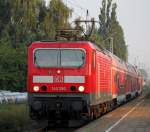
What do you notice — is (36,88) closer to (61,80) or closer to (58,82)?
(58,82)

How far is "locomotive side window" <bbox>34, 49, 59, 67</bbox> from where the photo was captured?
73.4 ft

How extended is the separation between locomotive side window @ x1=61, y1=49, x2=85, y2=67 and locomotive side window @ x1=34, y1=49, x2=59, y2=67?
0.27 metres

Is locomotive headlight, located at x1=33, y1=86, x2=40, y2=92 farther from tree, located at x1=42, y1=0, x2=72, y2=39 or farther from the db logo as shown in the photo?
tree, located at x1=42, y1=0, x2=72, y2=39

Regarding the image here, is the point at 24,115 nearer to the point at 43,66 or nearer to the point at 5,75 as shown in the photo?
the point at 43,66

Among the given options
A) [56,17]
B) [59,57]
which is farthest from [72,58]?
[56,17]

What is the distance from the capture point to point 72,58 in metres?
22.4

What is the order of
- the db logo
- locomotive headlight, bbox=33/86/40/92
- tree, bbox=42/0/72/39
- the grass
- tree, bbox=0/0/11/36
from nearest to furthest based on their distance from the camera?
the grass < locomotive headlight, bbox=33/86/40/92 < the db logo < tree, bbox=42/0/72/39 < tree, bbox=0/0/11/36

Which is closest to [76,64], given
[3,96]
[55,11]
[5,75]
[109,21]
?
[3,96]

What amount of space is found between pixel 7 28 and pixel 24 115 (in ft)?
114

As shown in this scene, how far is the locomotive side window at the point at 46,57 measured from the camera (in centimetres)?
2238

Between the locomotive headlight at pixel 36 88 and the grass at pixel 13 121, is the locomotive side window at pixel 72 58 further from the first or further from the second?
the grass at pixel 13 121

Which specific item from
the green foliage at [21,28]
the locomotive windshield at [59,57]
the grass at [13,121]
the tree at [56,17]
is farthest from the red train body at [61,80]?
the tree at [56,17]

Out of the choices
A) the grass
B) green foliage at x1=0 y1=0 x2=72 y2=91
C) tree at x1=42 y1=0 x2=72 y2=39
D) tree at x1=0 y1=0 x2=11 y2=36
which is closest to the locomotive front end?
the grass

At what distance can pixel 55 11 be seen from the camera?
6059 cm
